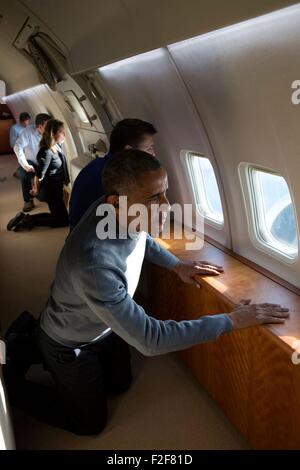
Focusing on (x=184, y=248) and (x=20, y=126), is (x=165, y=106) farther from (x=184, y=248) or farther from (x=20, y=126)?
(x=20, y=126)

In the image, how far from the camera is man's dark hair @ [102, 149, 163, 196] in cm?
172

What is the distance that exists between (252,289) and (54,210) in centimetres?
461

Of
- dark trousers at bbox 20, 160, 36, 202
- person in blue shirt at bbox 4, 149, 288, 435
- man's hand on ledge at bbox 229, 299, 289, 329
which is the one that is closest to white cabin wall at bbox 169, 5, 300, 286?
man's hand on ledge at bbox 229, 299, 289, 329

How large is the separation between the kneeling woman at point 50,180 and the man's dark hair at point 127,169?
159 inches

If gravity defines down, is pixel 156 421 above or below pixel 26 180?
below

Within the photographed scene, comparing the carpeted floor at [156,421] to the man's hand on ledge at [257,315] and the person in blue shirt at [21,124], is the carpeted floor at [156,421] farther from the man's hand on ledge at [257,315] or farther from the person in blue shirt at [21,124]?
the person in blue shirt at [21,124]

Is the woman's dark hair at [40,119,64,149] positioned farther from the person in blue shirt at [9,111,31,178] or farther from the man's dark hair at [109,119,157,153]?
the man's dark hair at [109,119,157,153]

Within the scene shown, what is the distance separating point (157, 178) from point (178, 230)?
5.70ft

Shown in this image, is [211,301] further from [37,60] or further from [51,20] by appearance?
[37,60]

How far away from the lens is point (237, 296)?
2.24 m

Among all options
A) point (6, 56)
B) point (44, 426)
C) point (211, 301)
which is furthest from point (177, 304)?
point (6, 56)

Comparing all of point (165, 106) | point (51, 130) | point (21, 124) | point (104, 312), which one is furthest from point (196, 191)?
point (21, 124)

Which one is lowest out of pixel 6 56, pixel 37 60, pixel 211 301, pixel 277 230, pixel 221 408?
pixel 221 408

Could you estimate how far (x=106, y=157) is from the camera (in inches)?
105
